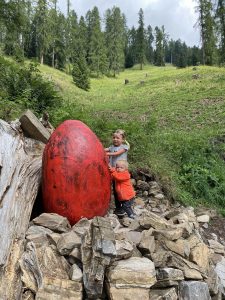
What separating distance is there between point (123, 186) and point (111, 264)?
6.44 feet

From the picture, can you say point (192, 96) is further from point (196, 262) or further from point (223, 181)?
point (196, 262)

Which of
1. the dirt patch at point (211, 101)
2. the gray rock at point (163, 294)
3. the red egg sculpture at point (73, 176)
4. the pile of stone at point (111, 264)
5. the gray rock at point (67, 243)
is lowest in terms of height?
the gray rock at point (163, 294)

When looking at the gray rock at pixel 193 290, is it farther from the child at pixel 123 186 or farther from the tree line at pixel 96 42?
the tree line at pixel 96 42

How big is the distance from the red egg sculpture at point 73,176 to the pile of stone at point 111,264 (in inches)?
11.6

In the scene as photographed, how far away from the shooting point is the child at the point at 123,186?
541 centimetres

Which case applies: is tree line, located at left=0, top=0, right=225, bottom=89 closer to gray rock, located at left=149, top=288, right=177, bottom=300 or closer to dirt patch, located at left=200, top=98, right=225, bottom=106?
dirt patch, located at left=200, top=98, right=225, bottom=106

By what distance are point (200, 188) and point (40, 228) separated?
14.7ft

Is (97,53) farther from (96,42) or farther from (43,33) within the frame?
(43,33)

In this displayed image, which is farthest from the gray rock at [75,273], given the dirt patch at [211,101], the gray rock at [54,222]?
the dirt patch at [211,101]

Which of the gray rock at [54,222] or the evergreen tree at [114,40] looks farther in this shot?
the evergreen tree at [114,40]

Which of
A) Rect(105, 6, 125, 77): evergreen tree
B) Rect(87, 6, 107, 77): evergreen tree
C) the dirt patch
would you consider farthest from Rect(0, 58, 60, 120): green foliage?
Rect(105, 6, 125, 77): evergreen tree

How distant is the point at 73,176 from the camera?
4531 mm

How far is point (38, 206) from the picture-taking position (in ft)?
16.8

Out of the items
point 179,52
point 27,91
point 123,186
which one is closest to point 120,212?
point 123,186
